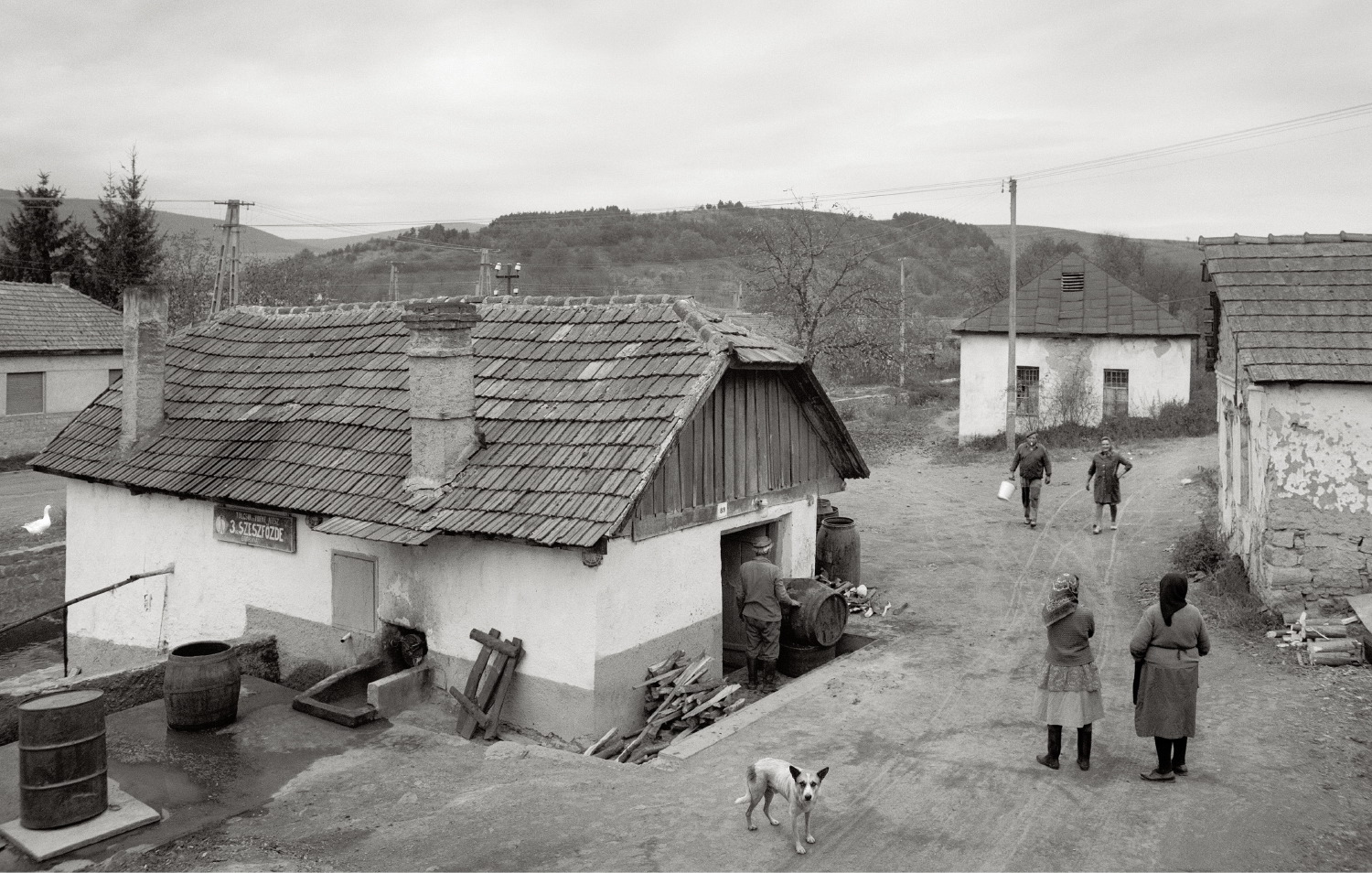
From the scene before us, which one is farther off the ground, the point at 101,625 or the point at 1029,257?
the point at 1029,257

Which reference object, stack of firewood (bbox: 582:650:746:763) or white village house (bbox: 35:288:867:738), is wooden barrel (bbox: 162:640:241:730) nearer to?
white village house (bbox: 35:288:867:738)

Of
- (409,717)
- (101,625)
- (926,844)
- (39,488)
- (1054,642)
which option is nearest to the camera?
(926,844)

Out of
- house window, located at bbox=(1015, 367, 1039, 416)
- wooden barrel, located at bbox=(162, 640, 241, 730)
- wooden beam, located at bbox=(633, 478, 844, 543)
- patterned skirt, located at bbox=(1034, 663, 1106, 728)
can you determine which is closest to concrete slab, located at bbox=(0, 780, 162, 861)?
wooden barrel, located at bbox=(162, 640, 241, 730)

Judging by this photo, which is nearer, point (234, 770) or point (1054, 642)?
point (1054, 642)

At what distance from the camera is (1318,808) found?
7.11 m

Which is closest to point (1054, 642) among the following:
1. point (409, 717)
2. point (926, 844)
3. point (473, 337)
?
point (926, 844)

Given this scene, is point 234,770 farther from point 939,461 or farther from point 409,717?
point 939,461

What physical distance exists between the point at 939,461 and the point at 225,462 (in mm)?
18621

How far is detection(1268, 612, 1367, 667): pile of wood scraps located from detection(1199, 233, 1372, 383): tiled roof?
2.62m

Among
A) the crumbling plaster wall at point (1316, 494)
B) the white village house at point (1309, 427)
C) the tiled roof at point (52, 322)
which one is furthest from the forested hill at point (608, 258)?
the crumbling plaster wall at point (1316, 494)

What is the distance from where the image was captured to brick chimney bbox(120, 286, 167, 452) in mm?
13219

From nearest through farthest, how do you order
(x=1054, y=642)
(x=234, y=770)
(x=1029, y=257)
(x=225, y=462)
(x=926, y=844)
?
(x=926, y=844), (x=1054, y=642), (x=234, y=770), (x=225, y=462), (x=1029, y=257)

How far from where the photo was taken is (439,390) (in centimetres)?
1048

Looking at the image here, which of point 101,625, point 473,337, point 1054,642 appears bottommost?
point 101,625
